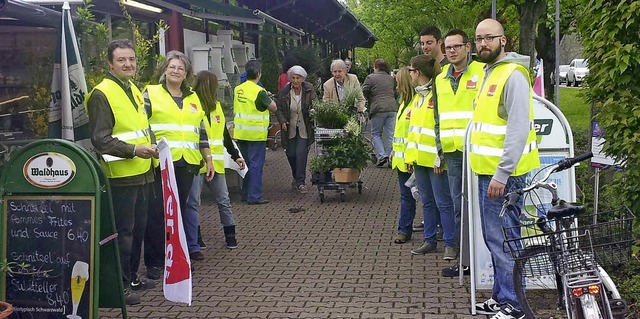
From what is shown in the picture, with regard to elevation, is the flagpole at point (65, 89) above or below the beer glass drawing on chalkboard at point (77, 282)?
above

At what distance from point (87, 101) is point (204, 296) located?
1.75 metres

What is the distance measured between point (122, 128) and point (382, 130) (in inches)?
365

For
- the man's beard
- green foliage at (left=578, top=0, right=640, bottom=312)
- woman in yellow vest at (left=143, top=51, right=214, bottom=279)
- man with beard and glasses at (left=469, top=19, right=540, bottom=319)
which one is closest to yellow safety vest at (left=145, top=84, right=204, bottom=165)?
woman in yellow vest at (left=143, top=51, right=214, bottom=279)

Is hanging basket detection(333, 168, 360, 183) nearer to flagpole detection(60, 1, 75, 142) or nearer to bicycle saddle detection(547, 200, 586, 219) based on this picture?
flagpole detection(60, 1, 75, 142)

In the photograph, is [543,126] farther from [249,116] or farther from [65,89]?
[249,116]

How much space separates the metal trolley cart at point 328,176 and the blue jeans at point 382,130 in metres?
3.40

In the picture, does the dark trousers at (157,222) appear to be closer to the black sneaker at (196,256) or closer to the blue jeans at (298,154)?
the black sneaker at (196,256)

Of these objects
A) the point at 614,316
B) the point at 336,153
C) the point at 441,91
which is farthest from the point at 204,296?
the point at 336,153

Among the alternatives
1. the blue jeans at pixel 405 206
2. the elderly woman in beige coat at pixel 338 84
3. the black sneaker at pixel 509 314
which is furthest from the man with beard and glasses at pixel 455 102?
the elderly woman in beige coat at pixel 338 84

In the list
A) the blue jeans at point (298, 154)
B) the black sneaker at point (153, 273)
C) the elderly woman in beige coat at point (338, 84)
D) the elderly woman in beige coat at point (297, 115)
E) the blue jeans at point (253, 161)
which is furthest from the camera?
the elderly woman in beige coat at point (338, 84)

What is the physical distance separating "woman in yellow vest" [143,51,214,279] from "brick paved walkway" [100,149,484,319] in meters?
0.49

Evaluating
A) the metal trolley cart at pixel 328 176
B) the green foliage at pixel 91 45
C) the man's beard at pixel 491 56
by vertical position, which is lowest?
the metal trolley cart at pixel 328 176

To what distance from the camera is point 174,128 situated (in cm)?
688

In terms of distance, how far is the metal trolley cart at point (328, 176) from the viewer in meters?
11.1
